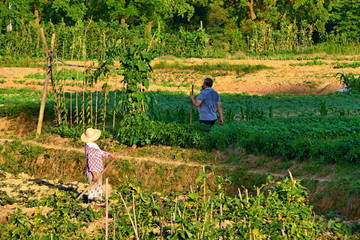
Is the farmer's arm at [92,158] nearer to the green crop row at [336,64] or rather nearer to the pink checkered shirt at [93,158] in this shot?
the pink checkered shirt at [93,158]

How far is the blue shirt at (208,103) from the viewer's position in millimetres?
9453

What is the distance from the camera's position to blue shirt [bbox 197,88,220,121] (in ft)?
31.0

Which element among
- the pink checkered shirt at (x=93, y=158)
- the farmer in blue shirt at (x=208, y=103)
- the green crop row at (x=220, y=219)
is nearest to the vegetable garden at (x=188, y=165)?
the green crop row at (x=220, y=219)

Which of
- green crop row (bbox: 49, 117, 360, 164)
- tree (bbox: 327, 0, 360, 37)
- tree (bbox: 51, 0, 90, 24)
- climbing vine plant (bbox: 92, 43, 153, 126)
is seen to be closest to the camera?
green crop row (bbox: 49, 117, 360, 164)

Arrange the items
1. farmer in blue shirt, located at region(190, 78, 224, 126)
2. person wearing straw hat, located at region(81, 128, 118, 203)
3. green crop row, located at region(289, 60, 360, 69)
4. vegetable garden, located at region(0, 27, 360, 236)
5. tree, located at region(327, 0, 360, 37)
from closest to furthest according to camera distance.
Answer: vegetable garden, located at region(0, 27, 360, 236) < person wearing straw hat, located at region(81, 128, 118, 203) < farmer in blue shirt, located at region(190, 78, 224, 126) < green crop row, located at region(289, 60, 360, 69) < tree, located at region(327, 0, 360, 37)

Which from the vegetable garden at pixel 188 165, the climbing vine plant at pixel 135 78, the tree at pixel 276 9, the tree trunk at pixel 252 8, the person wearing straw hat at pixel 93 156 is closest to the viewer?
the vegetable garden at pixel 188 165

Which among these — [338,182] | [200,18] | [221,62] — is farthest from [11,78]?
[200,18]

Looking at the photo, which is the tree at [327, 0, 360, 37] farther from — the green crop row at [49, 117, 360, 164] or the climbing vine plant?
the climbing vine plant

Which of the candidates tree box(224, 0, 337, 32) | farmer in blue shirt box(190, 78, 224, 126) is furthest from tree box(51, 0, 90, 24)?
farmer in blue shirt box(190, 78, 224, 126)

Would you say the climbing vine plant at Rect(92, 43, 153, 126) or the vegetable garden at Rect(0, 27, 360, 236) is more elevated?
the climbing vine plant at Rect(92, 43, 153, 126)

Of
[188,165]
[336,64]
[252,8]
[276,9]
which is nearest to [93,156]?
[188,165]

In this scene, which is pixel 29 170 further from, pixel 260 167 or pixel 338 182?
pixel 338 182

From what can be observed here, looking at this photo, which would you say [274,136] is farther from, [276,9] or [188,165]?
[276,9]

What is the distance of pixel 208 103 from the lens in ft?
31.3
